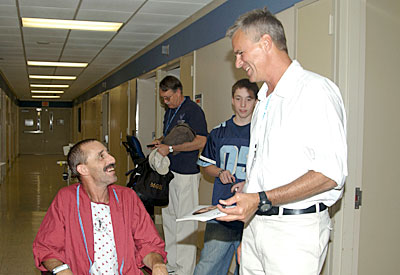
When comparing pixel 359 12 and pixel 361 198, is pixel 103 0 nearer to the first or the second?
pixel 359 12

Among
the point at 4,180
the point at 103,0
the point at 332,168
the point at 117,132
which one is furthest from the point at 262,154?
the point at 4,180

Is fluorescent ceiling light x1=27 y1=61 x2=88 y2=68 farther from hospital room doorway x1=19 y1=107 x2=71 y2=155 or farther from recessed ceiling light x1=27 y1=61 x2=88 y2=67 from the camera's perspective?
hospital room doorway x1=19 y1=107 x2=71 y2=155

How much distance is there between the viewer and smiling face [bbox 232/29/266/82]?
1929 millimetres

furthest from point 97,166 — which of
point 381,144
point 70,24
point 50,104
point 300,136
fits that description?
point 50,104

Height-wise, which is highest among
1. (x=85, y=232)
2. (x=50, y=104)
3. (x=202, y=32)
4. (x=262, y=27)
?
(x=202, y=32)

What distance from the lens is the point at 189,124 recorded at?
423 cm

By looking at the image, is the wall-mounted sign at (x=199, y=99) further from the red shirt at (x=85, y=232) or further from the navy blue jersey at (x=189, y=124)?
the red shirt at (x=85, y=232)

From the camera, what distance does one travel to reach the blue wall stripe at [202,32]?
13.4 ft

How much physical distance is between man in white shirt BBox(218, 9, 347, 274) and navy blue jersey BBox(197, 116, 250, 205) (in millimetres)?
1050

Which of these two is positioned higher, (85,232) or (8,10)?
(8,10)

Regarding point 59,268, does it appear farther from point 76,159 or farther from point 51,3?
point 51,3

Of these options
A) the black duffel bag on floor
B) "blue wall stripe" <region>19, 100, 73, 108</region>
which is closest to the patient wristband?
the black duffel bag on floor

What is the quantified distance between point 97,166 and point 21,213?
553 cm

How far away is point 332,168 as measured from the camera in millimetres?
1680
